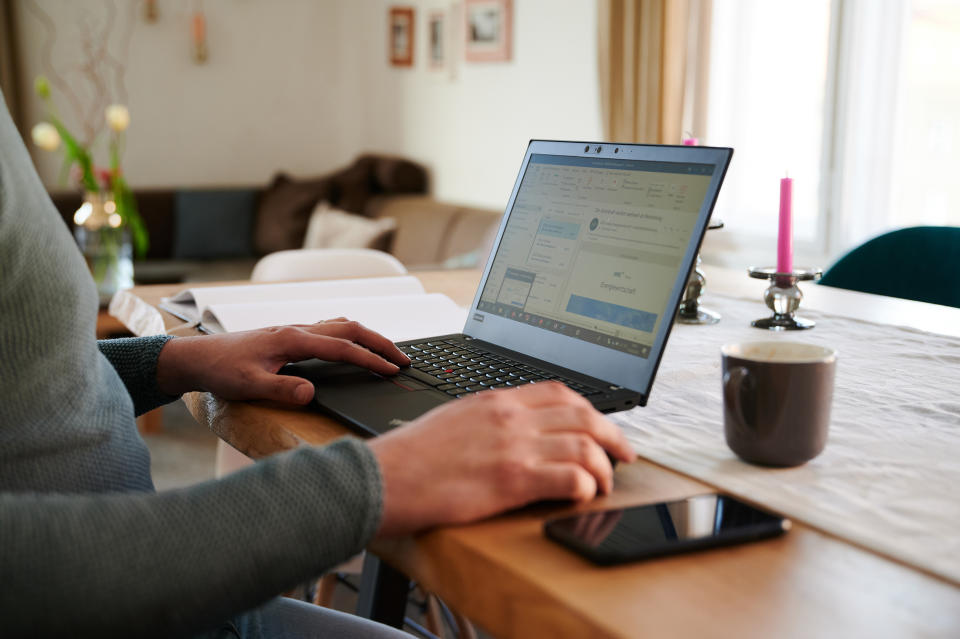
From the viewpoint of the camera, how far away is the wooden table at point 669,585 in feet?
1.50

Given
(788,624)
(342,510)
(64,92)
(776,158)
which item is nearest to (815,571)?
(788,624)

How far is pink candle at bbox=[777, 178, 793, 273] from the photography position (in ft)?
4.07

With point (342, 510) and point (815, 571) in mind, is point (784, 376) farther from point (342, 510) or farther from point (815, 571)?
point (342, 510)

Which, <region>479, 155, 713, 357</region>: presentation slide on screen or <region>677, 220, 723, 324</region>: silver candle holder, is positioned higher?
<region>479, 155, 713, 357</region>: presentation slide on screen

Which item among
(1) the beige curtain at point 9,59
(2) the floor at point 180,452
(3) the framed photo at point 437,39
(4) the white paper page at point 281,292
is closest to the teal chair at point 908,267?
(4) the white paper page at point 281,292

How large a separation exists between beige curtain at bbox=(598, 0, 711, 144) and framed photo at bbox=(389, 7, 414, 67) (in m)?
1.87

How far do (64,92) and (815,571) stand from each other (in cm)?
537

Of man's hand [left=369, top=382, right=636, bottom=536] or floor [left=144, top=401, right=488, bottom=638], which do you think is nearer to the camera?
man's hand [left=369, top=382, right=636, bottom=536]

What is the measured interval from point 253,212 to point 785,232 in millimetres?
4347

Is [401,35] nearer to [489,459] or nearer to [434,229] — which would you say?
[434,229]

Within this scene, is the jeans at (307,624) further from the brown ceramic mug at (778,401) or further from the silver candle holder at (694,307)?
the silver candle holder at (694,307)

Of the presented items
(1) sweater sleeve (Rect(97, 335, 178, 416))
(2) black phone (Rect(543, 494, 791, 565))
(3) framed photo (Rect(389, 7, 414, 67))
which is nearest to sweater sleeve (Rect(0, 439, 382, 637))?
(2) black phone (Rect(543, 494, 791, 565))

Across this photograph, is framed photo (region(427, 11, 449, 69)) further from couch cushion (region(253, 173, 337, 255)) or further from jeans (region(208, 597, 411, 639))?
jeans (region(208, 597, 411, 639))

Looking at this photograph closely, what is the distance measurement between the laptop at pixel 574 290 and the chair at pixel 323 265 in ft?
3.01
